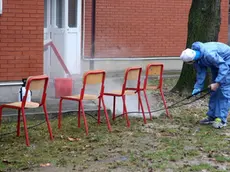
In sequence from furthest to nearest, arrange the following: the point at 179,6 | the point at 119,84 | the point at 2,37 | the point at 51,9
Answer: the point at 179,6, the point at 51,9, the point at 119,84, the point at 2,37

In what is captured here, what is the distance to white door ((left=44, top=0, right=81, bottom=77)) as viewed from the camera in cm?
1396

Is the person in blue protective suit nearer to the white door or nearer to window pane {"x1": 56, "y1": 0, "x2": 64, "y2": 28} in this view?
the white door

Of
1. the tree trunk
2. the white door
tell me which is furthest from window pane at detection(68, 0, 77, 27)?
the tree trunk

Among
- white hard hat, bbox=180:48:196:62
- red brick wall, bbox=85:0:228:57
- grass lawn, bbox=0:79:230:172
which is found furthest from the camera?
red brick wall, bbox=85:0:228:57

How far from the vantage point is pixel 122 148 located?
7582 millimetres

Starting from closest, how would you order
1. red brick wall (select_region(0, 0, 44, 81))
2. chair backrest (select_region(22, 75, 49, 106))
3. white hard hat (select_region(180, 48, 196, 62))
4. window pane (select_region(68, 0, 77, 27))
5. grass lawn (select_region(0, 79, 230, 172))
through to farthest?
grass lawn (select_region(0, 79, 230, 172)) < chair backrest (select_region(22, 75, 49, 106)) < white hard hat (select_region(180, 48, 196, 62)) < red brick wall (select_region(0, 0, 44, 81)) < window pane (select_region(68, 0, 77, 27))

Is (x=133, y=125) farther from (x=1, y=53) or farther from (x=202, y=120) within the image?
(x=1, y=53)

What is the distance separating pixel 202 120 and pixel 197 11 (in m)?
3.30

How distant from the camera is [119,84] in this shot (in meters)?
12.9

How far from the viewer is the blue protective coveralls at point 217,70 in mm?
8617

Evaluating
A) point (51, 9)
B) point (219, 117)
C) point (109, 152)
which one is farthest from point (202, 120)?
point (51, 9)

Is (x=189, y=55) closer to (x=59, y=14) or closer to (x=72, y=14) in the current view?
(x=59, y=14)

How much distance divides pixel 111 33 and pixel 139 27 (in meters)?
0.93

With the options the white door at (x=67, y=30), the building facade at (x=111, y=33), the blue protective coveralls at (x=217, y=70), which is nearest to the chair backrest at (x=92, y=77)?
the blue protective coveralls at (x=217, y=70)
